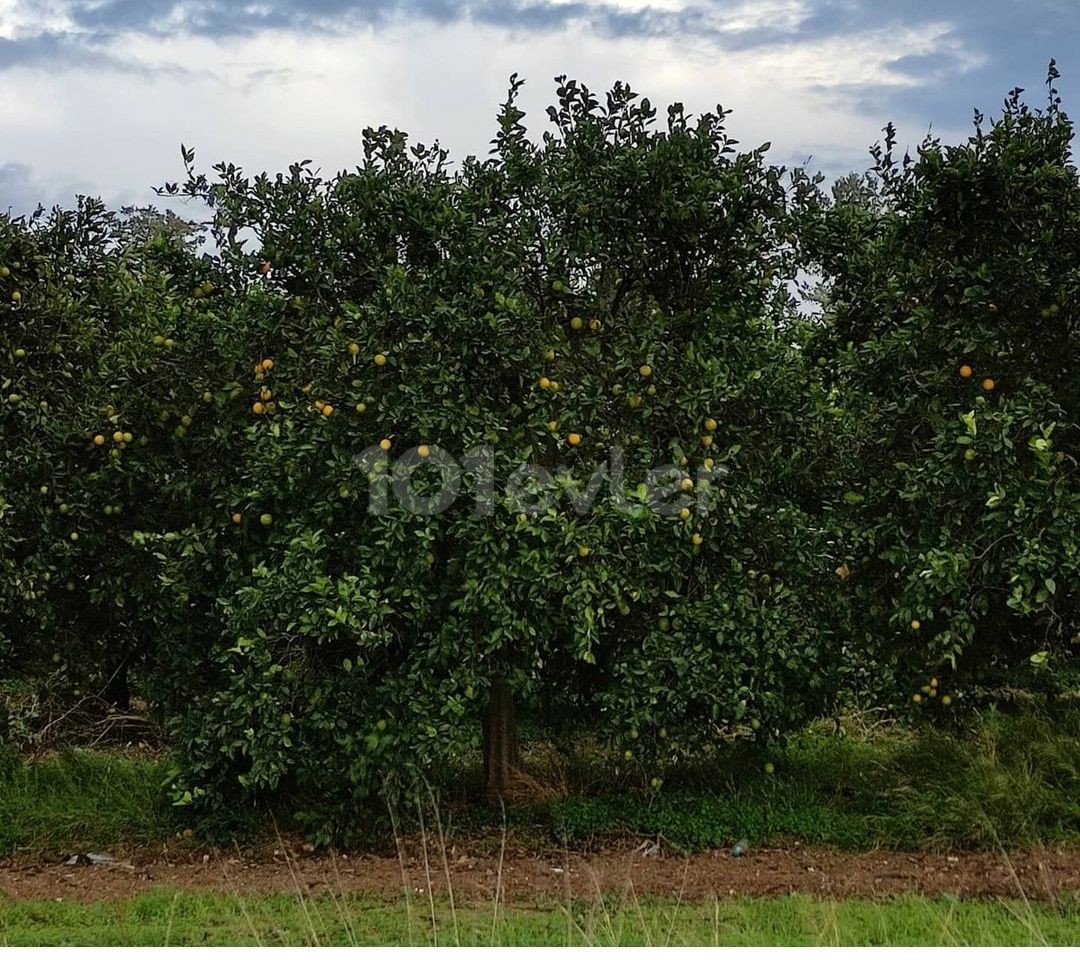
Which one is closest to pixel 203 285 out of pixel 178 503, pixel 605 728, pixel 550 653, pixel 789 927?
pixel 178 503

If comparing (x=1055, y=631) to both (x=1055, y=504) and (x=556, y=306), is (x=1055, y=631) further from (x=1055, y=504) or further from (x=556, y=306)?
(x=556, y=306)

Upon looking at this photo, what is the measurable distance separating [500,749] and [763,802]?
1.52 meters

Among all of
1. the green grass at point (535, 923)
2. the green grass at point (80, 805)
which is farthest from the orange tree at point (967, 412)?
the green grass at point (80, 805)

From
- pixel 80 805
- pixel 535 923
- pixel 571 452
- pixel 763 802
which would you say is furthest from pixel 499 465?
pixel 80 805

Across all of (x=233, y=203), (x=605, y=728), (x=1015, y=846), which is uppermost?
(x=233, y=203)

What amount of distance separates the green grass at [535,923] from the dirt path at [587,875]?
0.55 ft

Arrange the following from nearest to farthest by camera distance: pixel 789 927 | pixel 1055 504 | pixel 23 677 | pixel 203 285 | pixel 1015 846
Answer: pixel 789 927 < pixel 1055 504 < pixel 1015 846 < pixel 203 285 < pixel 23 677

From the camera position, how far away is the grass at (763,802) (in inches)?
264

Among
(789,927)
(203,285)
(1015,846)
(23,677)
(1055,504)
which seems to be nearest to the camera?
(789,927)

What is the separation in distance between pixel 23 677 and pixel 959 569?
246 inches

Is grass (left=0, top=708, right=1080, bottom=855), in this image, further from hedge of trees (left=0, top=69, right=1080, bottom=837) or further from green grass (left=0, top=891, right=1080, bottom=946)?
green grass (left=0, top=891, right=1080, bottom=946)

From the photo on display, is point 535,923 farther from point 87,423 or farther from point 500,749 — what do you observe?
point 87,423

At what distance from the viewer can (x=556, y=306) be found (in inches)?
259

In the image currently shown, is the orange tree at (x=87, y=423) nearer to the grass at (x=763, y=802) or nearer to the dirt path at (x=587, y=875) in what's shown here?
the grass at (x=763, y=802)
